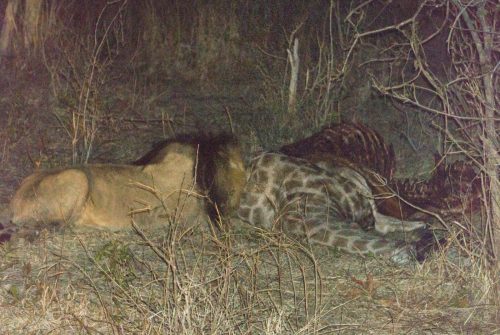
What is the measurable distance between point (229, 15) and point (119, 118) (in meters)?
2.69

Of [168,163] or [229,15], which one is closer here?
[168,163]

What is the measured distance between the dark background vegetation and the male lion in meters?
0.83

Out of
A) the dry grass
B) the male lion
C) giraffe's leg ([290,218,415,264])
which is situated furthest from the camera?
the male lion

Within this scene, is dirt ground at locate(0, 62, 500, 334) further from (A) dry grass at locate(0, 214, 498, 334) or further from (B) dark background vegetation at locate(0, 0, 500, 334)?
(B) dark background vegetation at locate(0, 0, 500, 334)

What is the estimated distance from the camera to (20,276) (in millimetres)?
5137

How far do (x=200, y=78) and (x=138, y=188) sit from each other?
4487 mm

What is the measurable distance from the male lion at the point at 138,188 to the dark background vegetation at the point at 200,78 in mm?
829

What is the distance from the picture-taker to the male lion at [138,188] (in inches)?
231

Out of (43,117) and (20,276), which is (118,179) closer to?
(20,276)

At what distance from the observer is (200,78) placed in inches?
416

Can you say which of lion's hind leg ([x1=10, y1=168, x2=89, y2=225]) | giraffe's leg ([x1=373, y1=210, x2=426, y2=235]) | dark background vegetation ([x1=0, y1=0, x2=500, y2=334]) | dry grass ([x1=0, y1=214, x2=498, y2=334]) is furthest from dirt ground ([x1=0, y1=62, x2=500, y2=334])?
giraffe's leg ([x1=373, y1=210, x2=426, y2=235])

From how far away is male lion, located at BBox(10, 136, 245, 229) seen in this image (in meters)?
5.86

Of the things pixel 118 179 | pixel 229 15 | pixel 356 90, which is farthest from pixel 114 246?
pixel 229 15

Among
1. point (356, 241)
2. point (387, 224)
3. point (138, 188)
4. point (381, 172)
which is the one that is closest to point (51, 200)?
point (138, 188)
